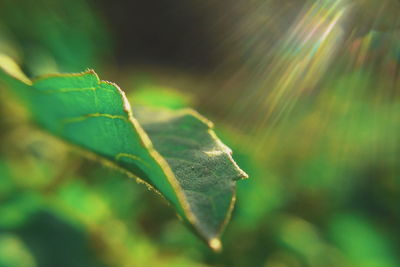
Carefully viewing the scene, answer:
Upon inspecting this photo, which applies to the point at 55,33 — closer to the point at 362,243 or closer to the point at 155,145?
the point at 155,145

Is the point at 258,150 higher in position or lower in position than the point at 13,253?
higher

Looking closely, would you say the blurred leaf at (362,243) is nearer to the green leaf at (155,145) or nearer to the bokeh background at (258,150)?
the bokeh background at (258,150)

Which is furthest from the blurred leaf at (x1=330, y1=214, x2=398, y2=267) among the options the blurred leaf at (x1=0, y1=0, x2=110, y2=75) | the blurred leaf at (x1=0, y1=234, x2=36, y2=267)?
the blurred leaf at (x1=0, y1=0, x2=110, y2=75)

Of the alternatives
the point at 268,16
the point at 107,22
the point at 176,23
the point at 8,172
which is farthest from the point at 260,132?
the point at 176,23

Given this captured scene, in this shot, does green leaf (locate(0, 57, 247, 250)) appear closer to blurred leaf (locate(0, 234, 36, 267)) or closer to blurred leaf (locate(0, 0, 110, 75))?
blurred leaf (locate(0, 234, 36, 267))

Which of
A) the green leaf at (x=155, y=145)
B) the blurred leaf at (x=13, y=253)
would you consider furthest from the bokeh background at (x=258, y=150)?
the green leaf at (x=155, y=145)

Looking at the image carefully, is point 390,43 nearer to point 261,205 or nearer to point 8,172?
point 261,205

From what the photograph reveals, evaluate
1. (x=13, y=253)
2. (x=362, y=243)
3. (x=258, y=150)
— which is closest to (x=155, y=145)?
(x=13, y=253)
